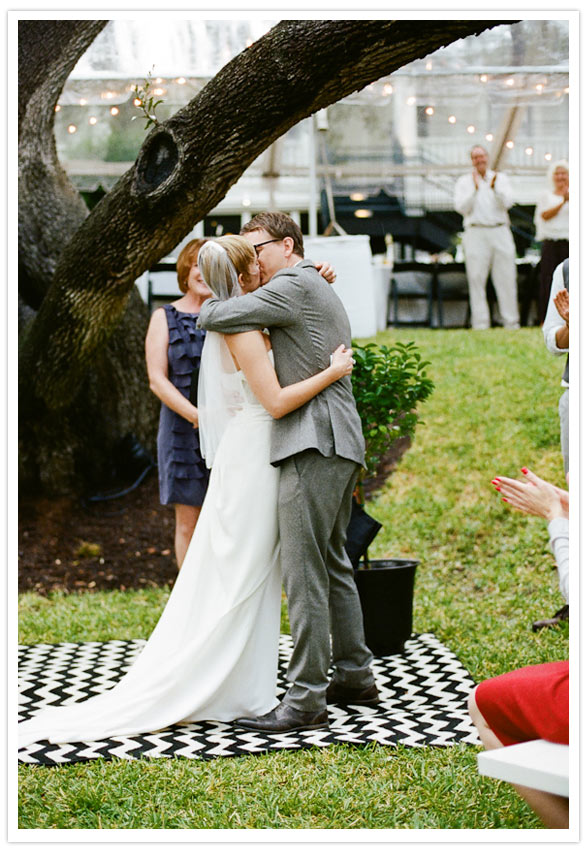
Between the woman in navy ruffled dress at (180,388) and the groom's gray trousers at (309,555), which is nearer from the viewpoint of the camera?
the groom's gray trousers at (309,555)

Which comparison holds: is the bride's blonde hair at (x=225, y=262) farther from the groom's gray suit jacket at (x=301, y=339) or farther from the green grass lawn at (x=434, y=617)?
the green grass lawn at (x=434, y=617)

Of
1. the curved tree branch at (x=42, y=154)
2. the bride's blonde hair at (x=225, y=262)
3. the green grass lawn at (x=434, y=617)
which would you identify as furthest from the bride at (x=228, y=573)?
the curved tree branch at (x=42, y=154)

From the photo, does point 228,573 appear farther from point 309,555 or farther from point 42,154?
point 42,154

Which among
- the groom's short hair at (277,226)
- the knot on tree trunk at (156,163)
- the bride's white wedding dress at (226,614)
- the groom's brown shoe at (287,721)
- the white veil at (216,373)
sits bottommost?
the groom's brown shoe at (287,721)

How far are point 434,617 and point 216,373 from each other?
236 cm

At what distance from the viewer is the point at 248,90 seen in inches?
174

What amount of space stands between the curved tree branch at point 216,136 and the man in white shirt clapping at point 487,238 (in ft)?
19.3

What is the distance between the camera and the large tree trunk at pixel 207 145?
4.03m

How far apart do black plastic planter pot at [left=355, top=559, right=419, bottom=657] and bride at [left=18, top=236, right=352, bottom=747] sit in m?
0.85

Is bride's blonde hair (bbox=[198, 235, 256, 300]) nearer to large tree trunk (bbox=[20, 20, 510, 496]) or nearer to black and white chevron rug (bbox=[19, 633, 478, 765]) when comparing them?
large tree trunk (bbox=[20, 20, 510, 496])

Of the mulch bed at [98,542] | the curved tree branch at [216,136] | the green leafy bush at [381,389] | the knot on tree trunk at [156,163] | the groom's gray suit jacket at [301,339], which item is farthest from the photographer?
the mulch bed at [98,542]

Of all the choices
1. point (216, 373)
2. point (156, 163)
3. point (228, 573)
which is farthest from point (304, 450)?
point (156, 163)

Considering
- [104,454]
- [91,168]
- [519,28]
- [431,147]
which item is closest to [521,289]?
[431,147]

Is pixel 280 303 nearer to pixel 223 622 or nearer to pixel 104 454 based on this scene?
pixel 223 622
